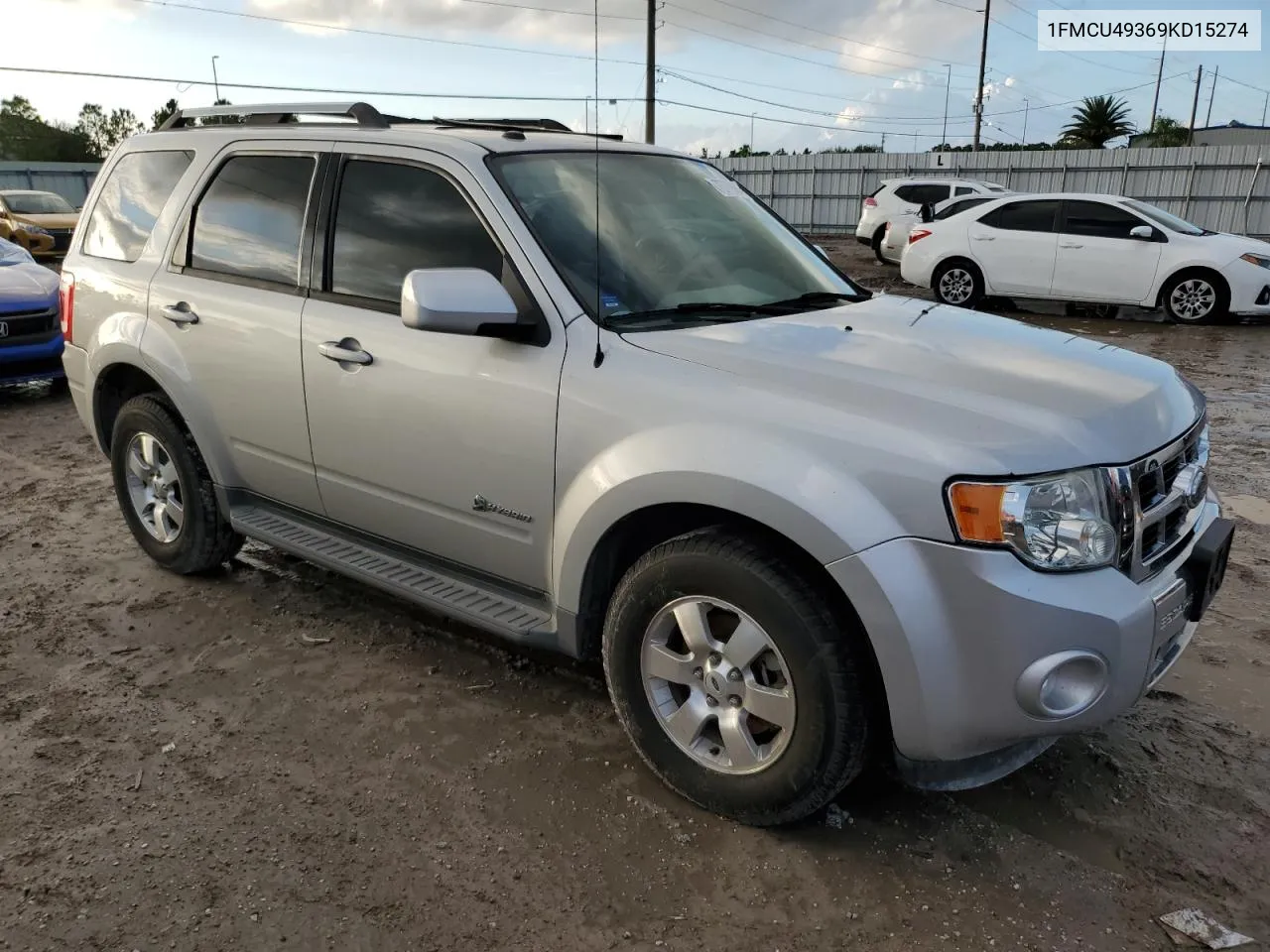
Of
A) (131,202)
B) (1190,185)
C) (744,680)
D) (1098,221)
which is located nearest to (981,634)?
(744,680)

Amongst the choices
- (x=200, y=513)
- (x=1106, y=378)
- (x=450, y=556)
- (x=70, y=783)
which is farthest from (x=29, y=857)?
(x=1106, y=378)

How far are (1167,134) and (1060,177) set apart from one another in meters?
37.6

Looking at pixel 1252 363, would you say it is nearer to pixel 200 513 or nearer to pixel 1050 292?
pixel 1050 292

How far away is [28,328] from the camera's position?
27.0 feet

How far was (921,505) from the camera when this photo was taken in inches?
86.6

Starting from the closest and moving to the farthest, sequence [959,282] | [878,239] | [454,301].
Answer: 1. [454,301]
2. [959,282]
3. [878,239]

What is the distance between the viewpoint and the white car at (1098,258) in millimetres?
11602

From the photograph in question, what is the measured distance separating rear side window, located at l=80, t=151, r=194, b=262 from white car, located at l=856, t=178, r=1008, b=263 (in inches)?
670

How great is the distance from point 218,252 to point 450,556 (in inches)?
67.4

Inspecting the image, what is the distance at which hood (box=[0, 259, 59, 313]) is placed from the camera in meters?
8.09

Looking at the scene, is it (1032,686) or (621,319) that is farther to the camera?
(621,319)

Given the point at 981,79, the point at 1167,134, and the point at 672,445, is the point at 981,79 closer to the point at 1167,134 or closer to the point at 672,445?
the point at 1167,134

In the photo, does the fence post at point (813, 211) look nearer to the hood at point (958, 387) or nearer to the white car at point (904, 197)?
the white car at point (904, 197)

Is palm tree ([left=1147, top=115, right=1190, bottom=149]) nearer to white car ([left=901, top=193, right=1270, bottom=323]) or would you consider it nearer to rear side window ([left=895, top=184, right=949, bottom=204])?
rear side window ([left=895, top=184, right=949, bottom=204])
